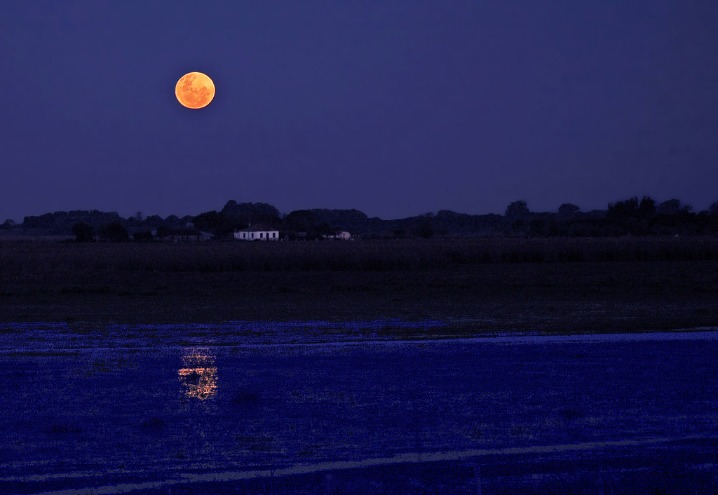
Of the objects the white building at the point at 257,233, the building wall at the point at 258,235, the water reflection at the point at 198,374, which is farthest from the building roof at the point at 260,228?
the water reflection at the point at 198,374

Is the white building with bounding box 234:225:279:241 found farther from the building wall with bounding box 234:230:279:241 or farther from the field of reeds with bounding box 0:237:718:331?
the field of reeds with bounding box 0:237:718:331

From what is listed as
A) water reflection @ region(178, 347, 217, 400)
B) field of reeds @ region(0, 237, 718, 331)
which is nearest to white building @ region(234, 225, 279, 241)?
field of reeds @ region(0, 237, 718, 331)

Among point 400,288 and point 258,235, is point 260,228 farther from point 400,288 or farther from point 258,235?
point 400,288

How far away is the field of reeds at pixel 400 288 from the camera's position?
2205 cm

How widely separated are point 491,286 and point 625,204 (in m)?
127

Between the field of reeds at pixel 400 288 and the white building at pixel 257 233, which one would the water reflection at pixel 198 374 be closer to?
the field of reeds at pixel 400 288

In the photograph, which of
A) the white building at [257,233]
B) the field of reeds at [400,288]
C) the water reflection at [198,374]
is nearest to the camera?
the water reflection at [198,374]

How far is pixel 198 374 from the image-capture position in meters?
12.5

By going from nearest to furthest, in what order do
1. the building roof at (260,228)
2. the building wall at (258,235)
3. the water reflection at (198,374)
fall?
the water reflection at (198,374) < the building wall at (258,235) < the building roof at (260,228)

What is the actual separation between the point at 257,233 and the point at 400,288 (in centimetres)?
11408

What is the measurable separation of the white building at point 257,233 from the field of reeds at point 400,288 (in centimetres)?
8991

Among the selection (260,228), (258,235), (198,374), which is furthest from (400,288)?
(260,228)

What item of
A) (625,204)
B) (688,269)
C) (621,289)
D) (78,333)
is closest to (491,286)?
(621,289)

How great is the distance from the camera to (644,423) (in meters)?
9.15
